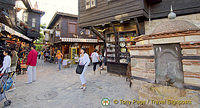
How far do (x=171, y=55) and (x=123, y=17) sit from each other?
4.39m

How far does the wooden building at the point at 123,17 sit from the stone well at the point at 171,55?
2342 millimetres

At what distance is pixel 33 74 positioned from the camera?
579 cm

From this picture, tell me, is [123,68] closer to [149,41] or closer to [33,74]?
[149,41]

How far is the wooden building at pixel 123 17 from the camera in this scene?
213 inches

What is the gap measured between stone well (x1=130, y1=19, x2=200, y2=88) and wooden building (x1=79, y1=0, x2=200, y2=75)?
2342mm

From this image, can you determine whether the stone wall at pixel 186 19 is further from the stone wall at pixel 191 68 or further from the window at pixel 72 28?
the window at pixel 72 28

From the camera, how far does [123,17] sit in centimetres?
603

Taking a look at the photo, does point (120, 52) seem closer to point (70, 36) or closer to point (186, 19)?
point (186, 19)

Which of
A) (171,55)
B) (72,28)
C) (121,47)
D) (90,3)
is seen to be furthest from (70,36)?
(171,55)

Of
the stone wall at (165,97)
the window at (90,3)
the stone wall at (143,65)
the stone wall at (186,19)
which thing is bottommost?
the stone wall at (165,97)

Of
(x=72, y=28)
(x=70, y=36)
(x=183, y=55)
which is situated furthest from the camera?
(x=72, y=28)

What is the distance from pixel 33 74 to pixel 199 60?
25.5ft

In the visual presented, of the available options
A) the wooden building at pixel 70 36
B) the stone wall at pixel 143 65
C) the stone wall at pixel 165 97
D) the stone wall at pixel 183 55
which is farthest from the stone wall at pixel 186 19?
the wooden building at pixel 70 36

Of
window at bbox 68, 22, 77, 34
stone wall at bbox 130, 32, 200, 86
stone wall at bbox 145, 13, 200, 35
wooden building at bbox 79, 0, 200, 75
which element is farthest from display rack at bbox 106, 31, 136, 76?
window at bbox 68, 22, 77, 34
